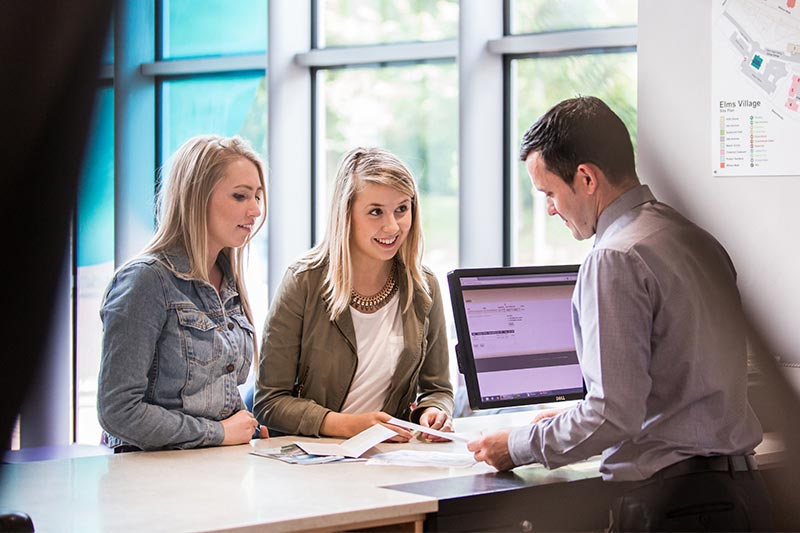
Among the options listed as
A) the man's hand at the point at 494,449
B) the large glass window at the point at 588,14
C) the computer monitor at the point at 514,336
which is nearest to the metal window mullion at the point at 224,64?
the large glass window at the point at 588,14

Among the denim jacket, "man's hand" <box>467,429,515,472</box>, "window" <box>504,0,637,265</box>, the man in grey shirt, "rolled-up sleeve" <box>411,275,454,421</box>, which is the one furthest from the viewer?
"window" <box>504,0,637,265</box>

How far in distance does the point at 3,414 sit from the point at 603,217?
1531 millimetres

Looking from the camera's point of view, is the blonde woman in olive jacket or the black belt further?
the blonde woman in olive jacket

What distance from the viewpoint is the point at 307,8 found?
16.6 ft

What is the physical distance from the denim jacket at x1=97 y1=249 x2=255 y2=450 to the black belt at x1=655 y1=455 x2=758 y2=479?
99cm

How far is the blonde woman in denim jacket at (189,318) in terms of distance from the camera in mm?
1973

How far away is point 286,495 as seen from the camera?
169 centimetres

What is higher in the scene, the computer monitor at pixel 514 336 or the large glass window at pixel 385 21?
the large glass window at pixel 385 21

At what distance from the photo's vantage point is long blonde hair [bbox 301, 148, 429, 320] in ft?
7.63

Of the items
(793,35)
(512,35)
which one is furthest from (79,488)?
(512,35)

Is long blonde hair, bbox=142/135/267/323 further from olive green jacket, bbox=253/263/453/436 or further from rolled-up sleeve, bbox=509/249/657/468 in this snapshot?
rolled-up sleeve, bbox=509/249/657/468

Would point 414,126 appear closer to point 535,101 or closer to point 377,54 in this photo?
point 377,54

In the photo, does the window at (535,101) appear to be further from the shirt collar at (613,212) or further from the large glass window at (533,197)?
the shirt collar at (613,212)

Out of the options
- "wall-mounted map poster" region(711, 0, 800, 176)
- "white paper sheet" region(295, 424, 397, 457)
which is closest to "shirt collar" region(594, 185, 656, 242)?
"wall-mounted map poster" region(711, 0, 800, 176)
